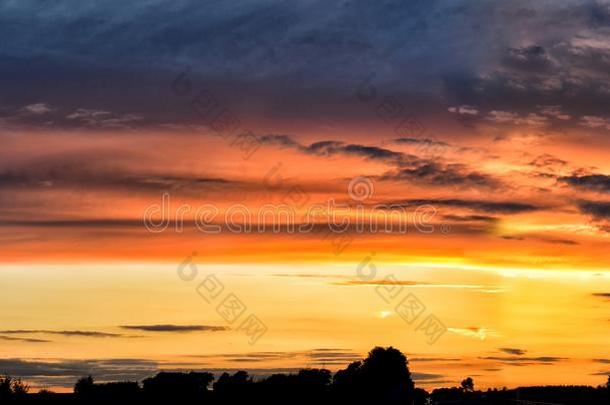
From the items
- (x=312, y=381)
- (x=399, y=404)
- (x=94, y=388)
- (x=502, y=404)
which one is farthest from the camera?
(x=312, y=381)

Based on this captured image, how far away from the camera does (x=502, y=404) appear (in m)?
124

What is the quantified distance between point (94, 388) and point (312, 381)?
146 ft

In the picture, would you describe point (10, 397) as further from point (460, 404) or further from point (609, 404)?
point (609, 404)

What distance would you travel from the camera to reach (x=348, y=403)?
172 metres

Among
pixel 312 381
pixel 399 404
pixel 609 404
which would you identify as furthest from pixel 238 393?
pixel 609 404

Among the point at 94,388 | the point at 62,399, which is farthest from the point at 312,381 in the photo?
the point at 62,399

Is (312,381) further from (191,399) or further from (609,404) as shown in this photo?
(609,404)

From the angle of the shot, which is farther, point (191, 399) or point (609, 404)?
point (191, 399)

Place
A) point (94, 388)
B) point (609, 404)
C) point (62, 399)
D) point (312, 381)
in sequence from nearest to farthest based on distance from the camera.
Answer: point (609, 404) → point (62, 399) → point (94, 388) → point (312, 381)

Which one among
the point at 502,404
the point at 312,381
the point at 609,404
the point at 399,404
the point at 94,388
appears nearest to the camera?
the point at 609,404

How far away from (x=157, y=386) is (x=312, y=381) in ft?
106

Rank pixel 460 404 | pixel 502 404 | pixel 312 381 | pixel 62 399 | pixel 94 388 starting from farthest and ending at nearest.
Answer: pixel 312 381 < pixel 94 388 < pixel 62 399 < pixel 460 404 < pixel 502 404

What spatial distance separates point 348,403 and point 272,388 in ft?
72.2

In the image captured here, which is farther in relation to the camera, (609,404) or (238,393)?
(238,393)
